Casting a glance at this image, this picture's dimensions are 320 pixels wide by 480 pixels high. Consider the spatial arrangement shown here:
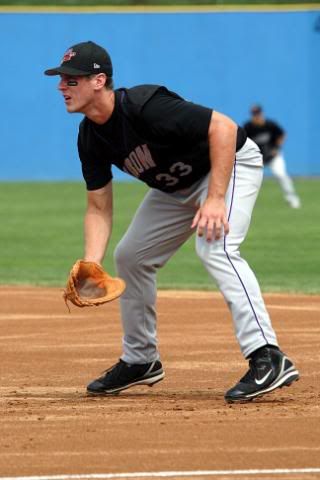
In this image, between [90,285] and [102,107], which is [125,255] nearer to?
[90,285]

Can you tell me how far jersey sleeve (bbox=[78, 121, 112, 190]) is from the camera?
6.80 m

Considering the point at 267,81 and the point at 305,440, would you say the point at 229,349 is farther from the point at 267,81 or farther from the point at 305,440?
the point at 267,81

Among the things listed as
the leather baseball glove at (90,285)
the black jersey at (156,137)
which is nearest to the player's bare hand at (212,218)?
the black jersey at (156,137)

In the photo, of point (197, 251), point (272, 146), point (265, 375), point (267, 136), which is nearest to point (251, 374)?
point (265, 375)

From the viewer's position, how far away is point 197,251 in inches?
257

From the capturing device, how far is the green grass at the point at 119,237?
45.5ft

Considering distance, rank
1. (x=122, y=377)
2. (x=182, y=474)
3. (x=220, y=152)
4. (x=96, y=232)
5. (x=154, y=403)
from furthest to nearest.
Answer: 1. (x=122, y=377)
2. (x=96, y=232)
3. (x=154, y=403)
4. (x=220, y=152)
5. (x=182, y=474)

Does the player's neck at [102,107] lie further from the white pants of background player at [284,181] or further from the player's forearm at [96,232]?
the white pants of background player at [284,181]

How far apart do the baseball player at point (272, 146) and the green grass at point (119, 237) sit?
0.30 meters

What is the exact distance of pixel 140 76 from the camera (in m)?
31.5

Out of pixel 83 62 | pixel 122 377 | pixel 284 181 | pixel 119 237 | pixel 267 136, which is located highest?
pixel 83 62

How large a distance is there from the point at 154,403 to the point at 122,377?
0.43 meters

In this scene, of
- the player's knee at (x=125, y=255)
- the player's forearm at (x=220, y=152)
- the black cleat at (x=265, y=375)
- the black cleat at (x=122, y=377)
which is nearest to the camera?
the player's forearm at (x=220, y=152)

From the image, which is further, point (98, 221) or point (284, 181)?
point (284, 181)
